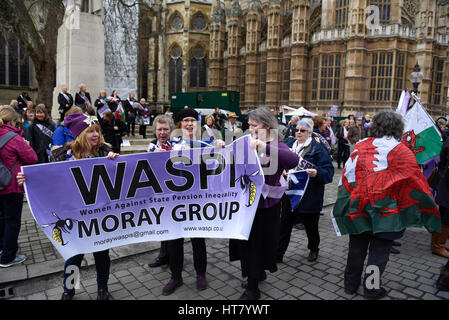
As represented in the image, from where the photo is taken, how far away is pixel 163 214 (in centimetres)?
398

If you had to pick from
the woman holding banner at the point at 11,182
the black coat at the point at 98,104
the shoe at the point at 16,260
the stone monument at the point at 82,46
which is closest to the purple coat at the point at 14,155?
the woman holding banner at the point at 11,182

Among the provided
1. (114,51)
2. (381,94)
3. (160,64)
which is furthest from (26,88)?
(381,94)

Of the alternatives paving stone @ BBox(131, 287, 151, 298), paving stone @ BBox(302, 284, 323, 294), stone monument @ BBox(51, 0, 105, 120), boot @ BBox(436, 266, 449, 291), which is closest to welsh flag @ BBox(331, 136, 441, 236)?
boot @ BBox(436, 266, 449, 291)

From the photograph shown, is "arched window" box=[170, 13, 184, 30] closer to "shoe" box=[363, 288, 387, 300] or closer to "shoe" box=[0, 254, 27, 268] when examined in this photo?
"shoe" box=[0, 254, 27, 268]

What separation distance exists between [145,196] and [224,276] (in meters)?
1.53

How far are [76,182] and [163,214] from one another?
1.00 meters

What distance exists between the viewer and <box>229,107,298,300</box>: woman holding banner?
3.69 metres

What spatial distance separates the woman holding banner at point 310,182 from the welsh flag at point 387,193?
87cm

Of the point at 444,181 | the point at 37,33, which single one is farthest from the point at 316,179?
the point at 37,33

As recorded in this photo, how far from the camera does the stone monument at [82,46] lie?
11586 millimetres

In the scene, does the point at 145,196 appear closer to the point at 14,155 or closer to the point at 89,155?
the point at 89,155

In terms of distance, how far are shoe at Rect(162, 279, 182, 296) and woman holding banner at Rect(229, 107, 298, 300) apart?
2.59 feet

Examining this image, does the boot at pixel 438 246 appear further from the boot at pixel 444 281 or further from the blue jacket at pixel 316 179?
the blue jacket at pixel 316 179
